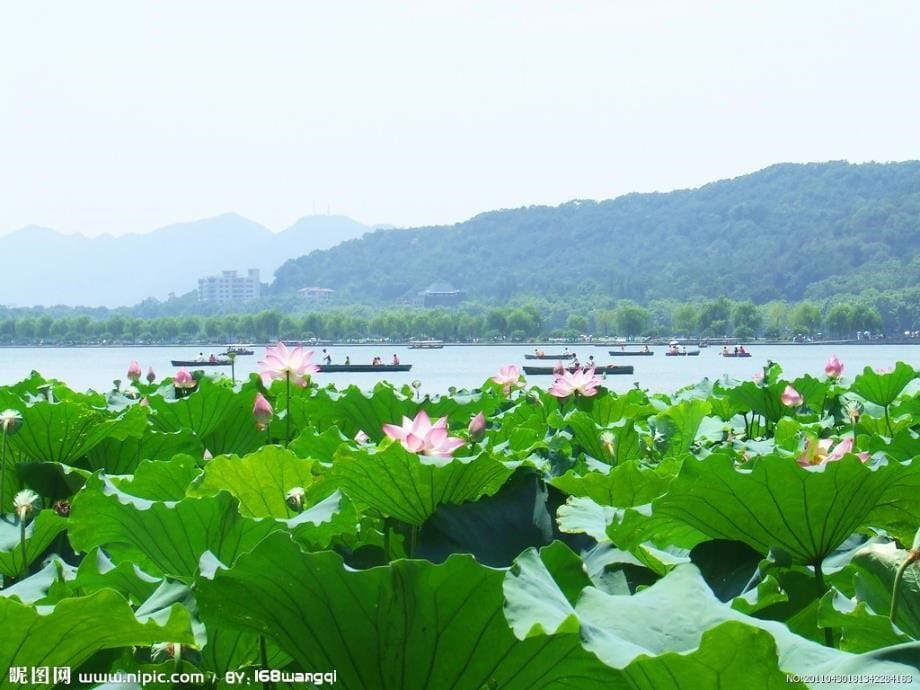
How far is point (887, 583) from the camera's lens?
116 cm

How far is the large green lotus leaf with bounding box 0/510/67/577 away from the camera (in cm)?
193

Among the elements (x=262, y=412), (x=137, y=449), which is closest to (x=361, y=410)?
(x=262, y=412)

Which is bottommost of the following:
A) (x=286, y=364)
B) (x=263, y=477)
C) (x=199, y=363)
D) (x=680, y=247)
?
(x=199, y=363)

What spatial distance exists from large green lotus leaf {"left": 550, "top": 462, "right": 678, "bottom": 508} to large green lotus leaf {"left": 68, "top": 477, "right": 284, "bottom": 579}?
2.06 feet

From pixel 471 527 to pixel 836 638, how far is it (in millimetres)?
608

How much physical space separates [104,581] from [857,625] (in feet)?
3.19

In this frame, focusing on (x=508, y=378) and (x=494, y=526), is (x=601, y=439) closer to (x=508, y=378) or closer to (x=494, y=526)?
(x=494, y=526)

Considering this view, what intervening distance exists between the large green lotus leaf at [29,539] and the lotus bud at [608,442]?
145 centimetres

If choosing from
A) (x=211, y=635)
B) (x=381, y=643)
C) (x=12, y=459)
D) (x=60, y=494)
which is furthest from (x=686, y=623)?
(x=12, y=459)

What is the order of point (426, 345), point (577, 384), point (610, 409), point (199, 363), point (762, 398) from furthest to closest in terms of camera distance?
1. point (426, 345)
2. point (199, 363)
3. point (762, 398)
4. point (610, 409)
5. point (577, 384)

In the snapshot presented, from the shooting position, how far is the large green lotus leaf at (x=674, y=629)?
2.64 ft

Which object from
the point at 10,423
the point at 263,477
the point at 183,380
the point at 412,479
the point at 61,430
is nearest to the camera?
the point at 412,479

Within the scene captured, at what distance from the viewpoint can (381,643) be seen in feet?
3.49

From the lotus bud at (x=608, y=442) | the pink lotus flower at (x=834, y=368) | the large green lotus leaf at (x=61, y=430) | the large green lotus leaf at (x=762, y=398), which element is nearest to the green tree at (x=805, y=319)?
the pink lotus flower at (x=834, y=368)
